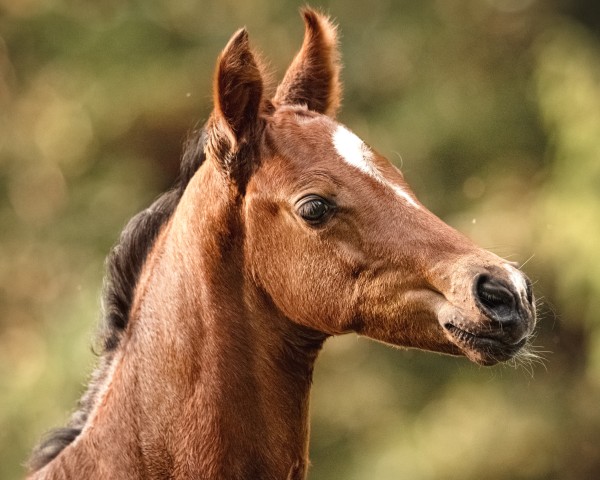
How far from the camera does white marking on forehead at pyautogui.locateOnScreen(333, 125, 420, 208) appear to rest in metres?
3.21

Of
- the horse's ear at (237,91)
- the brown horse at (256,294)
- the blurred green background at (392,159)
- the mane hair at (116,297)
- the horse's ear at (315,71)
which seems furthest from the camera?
the blurred green background at (392,159)

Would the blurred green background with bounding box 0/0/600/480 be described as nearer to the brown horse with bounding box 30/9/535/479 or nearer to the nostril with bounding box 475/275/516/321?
the brown horse with bounding box 30/9/535/479

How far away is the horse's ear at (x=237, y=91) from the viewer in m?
3.26

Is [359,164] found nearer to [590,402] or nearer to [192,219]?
[192,219]

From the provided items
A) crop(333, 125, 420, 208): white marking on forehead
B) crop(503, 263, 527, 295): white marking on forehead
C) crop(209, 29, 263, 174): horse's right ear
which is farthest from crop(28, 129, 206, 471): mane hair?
crop(503, 263, 527, 295): white marking on forehead

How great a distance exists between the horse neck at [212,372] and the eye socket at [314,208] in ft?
0.77

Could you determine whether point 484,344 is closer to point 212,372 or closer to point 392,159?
point 212,372

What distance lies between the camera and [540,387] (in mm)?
9781

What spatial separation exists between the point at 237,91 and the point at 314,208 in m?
0.48

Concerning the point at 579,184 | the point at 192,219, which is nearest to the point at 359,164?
the point at 192,219

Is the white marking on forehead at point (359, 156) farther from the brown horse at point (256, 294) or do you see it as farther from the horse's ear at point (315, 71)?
the horse's ear at point (315, 71)

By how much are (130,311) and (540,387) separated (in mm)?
6971

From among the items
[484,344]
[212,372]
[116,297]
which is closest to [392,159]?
[116,297]

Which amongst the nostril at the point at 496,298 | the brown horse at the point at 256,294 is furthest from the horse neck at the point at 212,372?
the nostril at the point at 496,298
